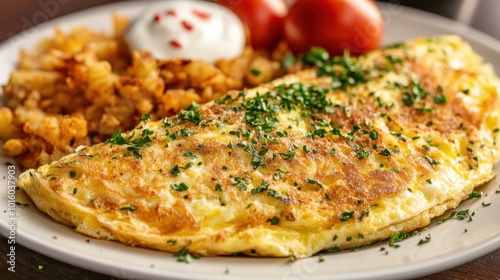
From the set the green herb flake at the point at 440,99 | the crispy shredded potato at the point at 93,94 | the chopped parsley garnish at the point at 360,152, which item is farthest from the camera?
the green herb flake at the point at 440,99

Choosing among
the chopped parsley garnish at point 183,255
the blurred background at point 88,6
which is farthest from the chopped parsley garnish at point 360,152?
the blurred background at point 88,6

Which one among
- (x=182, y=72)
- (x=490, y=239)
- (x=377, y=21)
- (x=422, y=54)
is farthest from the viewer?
(x=377, y=21)

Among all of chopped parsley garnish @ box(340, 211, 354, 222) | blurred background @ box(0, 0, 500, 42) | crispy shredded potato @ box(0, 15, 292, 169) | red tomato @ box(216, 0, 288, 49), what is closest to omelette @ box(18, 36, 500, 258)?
chopped parsley garnish @ box(340, 211, 354, 222)

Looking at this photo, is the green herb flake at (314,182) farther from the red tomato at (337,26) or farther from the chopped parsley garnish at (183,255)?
the red tomato at (337,26)

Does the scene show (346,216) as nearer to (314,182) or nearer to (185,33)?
(314,182)

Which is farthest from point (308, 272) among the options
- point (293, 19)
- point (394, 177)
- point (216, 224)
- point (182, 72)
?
point (293, 19)

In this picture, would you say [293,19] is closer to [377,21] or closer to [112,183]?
[377,21]
